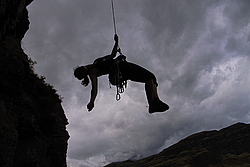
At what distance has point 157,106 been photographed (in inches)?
223

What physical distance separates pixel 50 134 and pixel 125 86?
10.7 metres

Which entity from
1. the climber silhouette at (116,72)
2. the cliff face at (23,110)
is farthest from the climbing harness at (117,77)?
the cliff face at (23,110)

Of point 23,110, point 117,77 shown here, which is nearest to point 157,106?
point 117,77

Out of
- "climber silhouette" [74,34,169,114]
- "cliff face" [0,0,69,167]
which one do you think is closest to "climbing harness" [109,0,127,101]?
"climber silhouette" [74,34,169,114]

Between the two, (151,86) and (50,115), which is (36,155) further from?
(151,86)

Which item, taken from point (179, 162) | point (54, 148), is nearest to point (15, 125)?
point (54, 148)

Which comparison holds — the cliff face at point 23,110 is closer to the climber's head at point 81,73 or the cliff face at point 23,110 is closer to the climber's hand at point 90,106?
the climber's head at point 81,73

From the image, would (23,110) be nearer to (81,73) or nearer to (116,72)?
(81,73)

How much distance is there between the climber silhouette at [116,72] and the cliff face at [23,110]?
3.14 meters

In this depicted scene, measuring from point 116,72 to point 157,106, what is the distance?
63.3 inches

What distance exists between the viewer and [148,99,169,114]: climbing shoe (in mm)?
5645

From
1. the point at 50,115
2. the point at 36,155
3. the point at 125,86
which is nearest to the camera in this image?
the point at 125,86

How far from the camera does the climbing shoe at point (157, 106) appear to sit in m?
5.64

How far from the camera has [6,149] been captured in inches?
339
